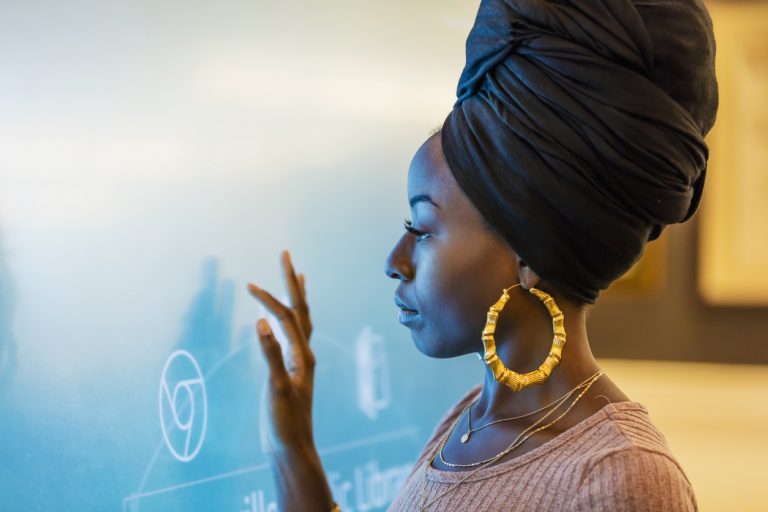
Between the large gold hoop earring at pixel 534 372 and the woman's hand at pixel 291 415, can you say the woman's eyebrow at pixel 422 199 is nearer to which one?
the large gold hoop earring at pixel 534 372

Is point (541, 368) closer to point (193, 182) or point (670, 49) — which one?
point (670, 49)

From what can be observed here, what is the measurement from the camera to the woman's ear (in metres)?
0.90

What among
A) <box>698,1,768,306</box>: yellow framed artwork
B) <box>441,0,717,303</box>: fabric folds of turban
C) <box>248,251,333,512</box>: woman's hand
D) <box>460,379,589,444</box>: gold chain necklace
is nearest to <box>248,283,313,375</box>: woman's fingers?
<box>248,251,333,512</box>: woman's hand

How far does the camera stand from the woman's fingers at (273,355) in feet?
3.41

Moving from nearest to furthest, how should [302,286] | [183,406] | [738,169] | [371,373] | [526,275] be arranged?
[526,275], [183,406], [302,286], [371,373], [738,169]

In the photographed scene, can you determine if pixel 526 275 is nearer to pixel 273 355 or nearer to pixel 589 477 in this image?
pixel 589 477

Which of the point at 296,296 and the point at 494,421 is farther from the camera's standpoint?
the point at 296,296

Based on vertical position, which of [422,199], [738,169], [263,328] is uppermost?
[738,169]

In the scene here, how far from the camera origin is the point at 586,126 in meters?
0.85

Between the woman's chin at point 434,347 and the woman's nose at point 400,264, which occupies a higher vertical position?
the woman's nose at point 400,264

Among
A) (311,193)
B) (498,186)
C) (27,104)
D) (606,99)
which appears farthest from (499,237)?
(27,104)

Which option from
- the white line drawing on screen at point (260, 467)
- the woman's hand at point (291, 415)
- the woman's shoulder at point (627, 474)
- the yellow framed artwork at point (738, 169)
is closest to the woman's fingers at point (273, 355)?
the woman's hand at point (291, 415)

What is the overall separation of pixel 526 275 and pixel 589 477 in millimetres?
212

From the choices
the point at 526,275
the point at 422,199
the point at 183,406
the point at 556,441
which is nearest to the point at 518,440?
the point at 556,441
